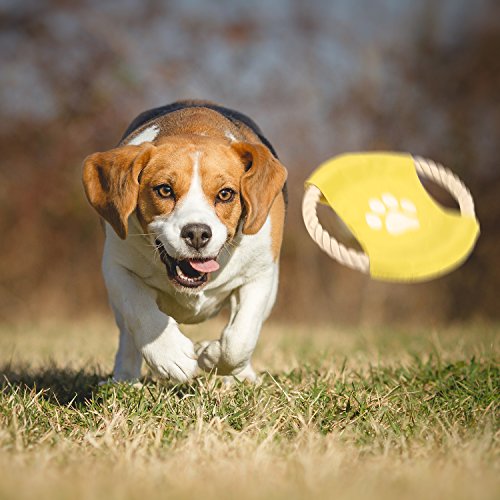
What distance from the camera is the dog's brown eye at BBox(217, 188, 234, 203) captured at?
3.92m

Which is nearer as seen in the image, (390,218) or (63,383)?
(390,218)

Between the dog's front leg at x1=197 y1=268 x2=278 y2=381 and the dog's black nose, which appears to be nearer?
the dog's black nose

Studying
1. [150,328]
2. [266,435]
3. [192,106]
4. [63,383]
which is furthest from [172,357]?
[192,106]

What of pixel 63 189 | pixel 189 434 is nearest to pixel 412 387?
pixel 189 434

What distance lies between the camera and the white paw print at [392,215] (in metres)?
4.47

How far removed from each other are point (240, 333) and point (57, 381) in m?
1.29

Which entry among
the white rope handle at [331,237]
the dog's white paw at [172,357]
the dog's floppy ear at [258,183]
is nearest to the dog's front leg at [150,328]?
the dog's white paw at [172,357]

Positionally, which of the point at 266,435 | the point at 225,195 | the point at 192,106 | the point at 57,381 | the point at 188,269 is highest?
the point at 192,106

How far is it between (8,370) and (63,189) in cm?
680

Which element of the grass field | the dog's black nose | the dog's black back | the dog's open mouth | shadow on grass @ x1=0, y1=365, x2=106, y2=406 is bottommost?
shadow on grass @ x1=0, y1=365, x2=106, y2=406

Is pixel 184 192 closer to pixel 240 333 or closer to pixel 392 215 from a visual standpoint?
pixel 240 333

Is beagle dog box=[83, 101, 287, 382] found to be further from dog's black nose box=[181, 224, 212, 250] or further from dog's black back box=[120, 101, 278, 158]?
dog's black back box=[120, 101, 278, 158]

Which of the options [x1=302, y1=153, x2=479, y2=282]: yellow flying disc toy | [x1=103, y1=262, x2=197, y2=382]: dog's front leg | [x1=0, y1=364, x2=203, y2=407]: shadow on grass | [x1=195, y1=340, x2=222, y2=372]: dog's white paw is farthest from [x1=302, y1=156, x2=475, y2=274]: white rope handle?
[x1=0, y1=364, x2=203, y2=407]: shadow on grass

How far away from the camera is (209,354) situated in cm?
404
